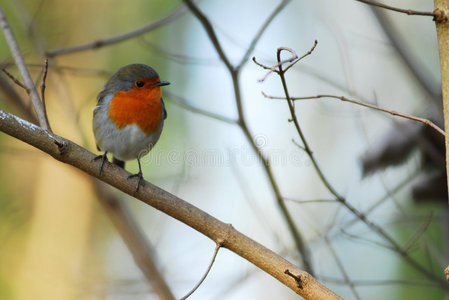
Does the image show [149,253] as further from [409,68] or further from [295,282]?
[409,68]

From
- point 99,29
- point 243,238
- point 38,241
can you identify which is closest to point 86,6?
point 99,29

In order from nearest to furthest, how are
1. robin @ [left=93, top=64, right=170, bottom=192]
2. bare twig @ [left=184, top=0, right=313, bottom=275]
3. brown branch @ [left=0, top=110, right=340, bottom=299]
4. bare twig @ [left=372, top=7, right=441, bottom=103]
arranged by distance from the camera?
brown branch @ [left=0, top=110, right=340, bottom=299] < bare twig @ [left=184, top=0, right=313, bottom=275] < bare twig @ [left=372, top=7, right=441, bottom=103] < robin @ [left=93, top=64, right=170, bottom=192]

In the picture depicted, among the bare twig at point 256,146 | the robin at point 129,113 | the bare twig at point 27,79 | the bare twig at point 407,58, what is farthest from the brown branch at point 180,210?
the bare twig at point 407,58

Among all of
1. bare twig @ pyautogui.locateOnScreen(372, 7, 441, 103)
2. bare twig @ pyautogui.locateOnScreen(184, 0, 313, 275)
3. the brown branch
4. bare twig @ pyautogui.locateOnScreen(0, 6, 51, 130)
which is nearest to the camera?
the brown branch

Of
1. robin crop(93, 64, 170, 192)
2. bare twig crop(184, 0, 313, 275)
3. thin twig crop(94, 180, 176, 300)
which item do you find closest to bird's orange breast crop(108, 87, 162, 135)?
robin crop(93, 64, 170, 192)

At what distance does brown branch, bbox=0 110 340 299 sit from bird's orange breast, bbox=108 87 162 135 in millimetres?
1219

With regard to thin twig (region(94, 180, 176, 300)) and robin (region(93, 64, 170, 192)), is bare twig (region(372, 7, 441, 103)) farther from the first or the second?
thin twig (region(94, 180, 176, 300))

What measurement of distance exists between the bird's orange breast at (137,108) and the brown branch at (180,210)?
4.00 ft

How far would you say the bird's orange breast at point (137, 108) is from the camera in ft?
14.1

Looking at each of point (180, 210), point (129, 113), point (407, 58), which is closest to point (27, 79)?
point (129, 113)

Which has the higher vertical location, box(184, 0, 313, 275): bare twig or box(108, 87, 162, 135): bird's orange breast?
box(108, 87, 162, 135): bird's orange breast

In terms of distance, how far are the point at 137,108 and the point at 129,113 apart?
0.08 meters

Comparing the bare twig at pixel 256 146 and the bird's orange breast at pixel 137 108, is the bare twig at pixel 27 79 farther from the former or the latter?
the bare twig at pixel 256 146

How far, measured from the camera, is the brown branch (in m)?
2.58
